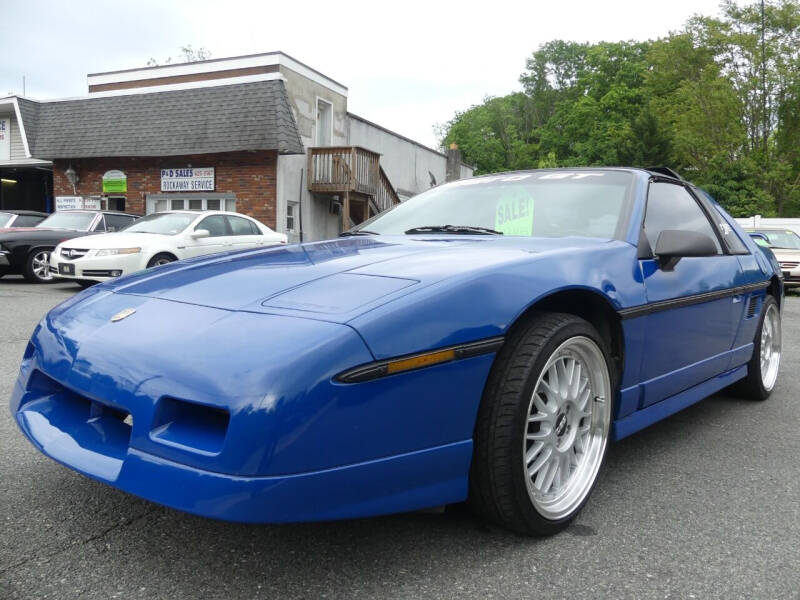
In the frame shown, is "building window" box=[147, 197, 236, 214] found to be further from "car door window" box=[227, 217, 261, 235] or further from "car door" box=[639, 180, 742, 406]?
"car door" box=[639, 180, 742, 406]

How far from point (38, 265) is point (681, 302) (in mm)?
10266

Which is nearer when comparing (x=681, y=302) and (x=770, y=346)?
(x=681, y=302)

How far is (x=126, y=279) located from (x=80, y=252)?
24.1ft

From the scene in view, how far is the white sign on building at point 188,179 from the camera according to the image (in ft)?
54.8

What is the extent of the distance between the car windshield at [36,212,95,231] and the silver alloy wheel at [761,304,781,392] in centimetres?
1025

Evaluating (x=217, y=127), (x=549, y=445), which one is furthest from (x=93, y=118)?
(x=549, y=445)

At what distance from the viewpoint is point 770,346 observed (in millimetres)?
3979

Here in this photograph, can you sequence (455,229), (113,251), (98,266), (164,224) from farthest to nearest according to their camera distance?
(164,224)
(113,251)
(98,266)
(455,229)

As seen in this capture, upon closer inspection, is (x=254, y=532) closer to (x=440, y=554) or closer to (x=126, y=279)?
(x=440, y=554)

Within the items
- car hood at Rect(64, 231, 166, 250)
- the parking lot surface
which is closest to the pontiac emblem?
the parking lot surface

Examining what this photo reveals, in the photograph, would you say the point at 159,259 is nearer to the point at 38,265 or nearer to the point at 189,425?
the point at 38,265

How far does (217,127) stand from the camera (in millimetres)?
15656

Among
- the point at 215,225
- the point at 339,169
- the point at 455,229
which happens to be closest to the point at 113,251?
the point at 215,225

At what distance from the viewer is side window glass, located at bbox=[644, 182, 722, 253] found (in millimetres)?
2760
